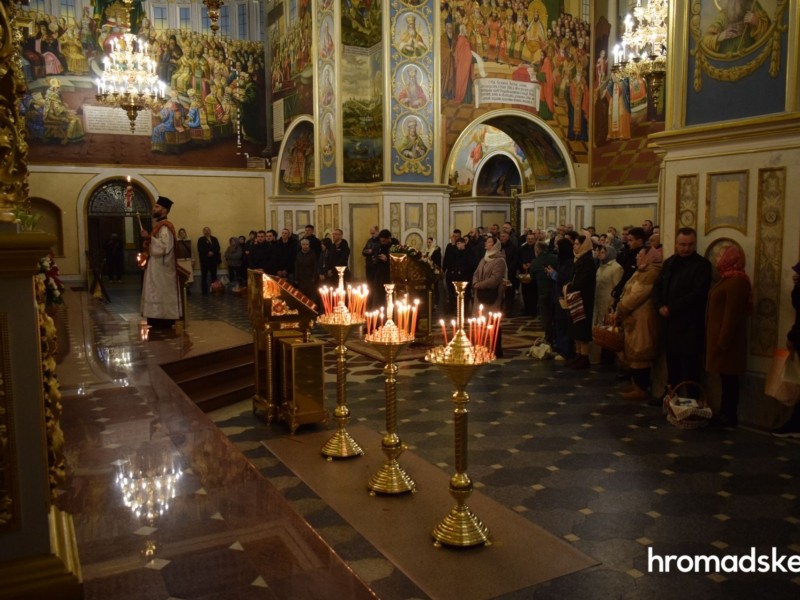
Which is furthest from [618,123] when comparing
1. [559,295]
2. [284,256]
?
[559,295]

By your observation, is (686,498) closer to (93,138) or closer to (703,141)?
(703,141)

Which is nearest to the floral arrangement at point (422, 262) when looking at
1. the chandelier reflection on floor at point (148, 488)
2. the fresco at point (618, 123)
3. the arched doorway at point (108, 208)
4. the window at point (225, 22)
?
the chandelier reflection on floor at point (148, 488)

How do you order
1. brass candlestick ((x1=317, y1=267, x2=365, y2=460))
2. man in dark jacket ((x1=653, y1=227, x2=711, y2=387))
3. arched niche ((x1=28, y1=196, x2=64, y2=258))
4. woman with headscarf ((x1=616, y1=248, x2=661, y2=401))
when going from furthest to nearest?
arched niche ((x1=28, y1=196, x2=64, y2=258)), woman with headscarf ((x1=616, y1=248, x2=661, y2=401)), man in dark jacket ((x1=653, y1=227, x2=711, y2=387)), brass candlestick ((x1=317, y1=267, x2=365, y2=460))

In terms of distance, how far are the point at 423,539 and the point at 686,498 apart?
1.81m

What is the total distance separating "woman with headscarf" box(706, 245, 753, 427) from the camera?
6.07 m

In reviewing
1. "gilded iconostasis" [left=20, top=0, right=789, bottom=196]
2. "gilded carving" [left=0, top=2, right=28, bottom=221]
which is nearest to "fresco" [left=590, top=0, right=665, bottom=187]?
"gilded iconostasis" [left=20, top=0, right=789, bottom=196]

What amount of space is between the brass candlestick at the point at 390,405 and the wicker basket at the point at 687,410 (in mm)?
2686

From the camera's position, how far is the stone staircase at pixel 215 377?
721cm

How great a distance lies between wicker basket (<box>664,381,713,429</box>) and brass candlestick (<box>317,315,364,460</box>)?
110 inches

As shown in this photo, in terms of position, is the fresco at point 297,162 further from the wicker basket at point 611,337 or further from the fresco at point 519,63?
the wicker basket at point 611,337

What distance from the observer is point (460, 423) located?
12.7ft

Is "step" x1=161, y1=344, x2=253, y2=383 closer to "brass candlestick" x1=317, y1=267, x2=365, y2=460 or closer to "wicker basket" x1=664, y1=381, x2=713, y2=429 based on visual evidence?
"brass candlestick" x1=317, y1=267, x2=365, y2=460

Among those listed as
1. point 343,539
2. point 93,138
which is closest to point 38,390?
point 343,539

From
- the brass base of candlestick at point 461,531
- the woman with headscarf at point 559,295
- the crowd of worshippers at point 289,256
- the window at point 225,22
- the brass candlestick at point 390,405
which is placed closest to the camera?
the brass base of candlestick at point 461,531
